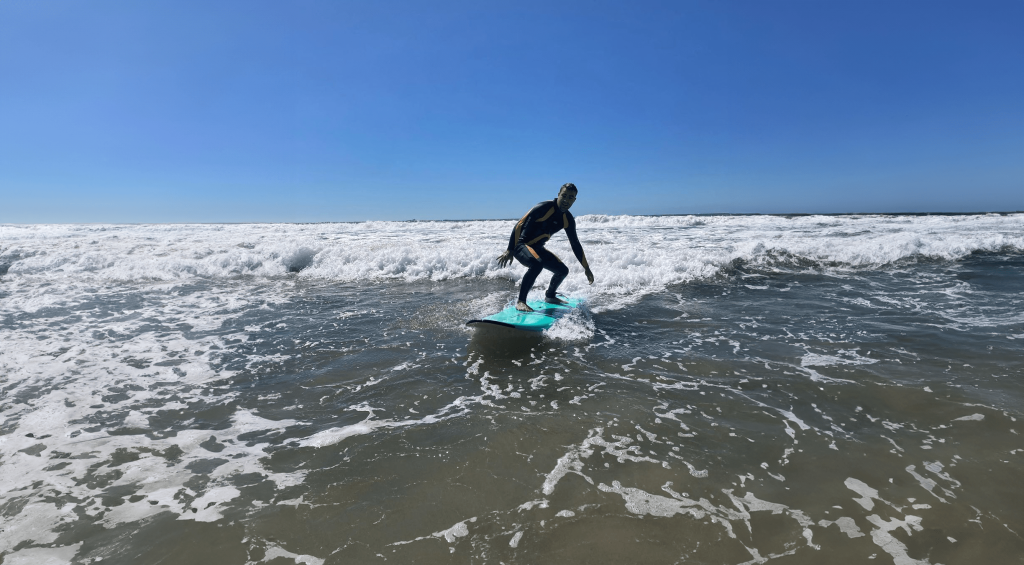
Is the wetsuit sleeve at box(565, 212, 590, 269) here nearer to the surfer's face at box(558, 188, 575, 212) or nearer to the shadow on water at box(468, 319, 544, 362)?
the surfer's face at box(558, 188, 575, 212)

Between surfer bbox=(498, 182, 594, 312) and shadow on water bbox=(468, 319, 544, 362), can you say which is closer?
shadow on water bbox=(468, 319, 544, 362)

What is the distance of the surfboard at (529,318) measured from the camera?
592 cm

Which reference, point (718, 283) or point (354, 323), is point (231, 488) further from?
point (718, 283)

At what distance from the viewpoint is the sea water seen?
2.24 m

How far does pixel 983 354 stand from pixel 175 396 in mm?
8237

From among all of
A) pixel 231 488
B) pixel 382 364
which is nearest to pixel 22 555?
pixel 231 488

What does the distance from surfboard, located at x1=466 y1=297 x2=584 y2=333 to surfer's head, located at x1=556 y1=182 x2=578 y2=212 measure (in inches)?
60.8

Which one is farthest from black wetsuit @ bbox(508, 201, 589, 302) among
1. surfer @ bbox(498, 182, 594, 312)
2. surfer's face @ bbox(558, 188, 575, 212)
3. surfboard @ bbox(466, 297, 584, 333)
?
surfboard @ bbox(466, 297, 584, 333)

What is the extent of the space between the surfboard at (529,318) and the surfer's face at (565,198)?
1.54m

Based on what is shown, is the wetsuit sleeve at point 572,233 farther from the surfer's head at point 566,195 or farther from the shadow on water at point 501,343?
the shadow on water at point 501,343

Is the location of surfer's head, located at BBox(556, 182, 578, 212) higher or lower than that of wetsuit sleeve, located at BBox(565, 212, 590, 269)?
higher

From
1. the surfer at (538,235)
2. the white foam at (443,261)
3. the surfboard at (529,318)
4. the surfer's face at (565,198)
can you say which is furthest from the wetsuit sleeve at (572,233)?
the white foam at (443,261)

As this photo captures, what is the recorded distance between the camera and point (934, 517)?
2289 millimetres

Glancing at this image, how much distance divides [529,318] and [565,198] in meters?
1.82
